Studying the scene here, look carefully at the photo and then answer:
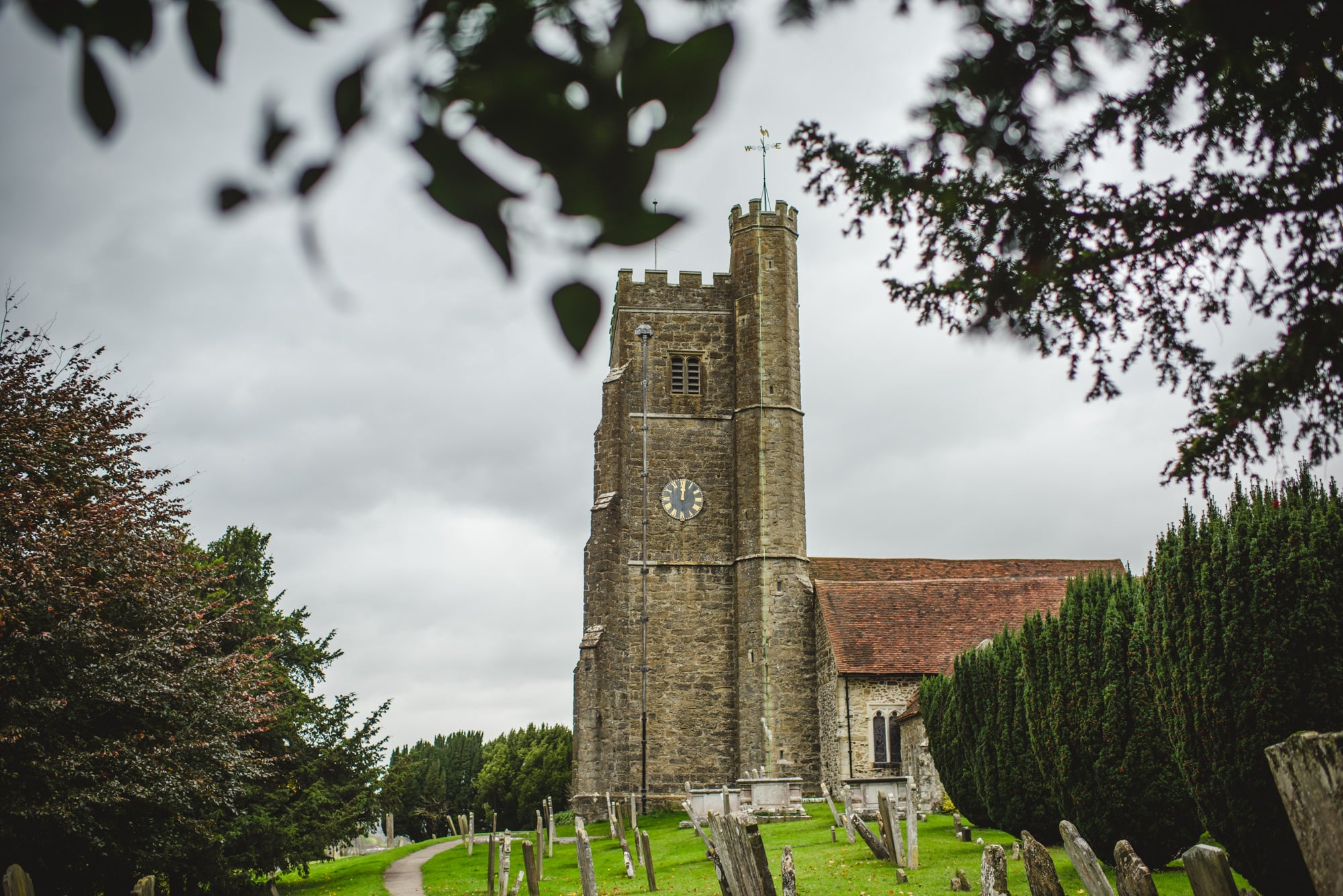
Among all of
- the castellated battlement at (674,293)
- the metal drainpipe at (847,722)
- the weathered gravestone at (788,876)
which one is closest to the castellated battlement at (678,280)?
the castellated battlement at (674,293)

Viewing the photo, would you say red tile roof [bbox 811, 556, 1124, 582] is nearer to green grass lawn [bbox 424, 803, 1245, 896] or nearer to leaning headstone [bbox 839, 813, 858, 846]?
green grass lawn [bbox 424, 803, 1245, 896]

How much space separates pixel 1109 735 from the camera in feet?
37.2

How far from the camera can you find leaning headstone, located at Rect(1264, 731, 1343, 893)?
3400 mm

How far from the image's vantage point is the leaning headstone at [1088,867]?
22.9ft

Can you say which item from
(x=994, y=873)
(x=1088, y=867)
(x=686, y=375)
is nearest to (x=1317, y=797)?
(x=1088, y=867)

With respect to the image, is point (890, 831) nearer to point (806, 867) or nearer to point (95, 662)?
point (806, 867)

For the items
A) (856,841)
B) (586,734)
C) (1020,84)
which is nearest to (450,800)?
(586,734)

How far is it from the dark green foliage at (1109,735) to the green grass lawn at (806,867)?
58 cm

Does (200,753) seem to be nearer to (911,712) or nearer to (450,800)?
(911,712)

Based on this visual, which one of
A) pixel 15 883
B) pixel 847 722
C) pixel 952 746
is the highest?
pixel 847 722

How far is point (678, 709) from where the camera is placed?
29.6 metres

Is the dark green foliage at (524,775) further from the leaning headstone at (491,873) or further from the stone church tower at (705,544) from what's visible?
the leaning headstone at (491,873)

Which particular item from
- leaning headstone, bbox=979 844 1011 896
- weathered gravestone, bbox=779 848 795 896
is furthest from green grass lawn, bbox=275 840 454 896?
leaning headstone, bbox=979 844 1011 896

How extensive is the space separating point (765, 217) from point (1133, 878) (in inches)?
1133
